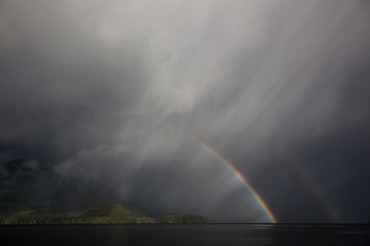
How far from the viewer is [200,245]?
15788 cm

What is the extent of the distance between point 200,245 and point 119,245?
42.9 meters

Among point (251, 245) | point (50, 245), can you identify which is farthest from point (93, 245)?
point (251, 245)

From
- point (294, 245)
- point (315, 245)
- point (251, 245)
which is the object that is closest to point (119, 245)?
point (251, 245)

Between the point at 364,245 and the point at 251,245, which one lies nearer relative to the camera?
the point at 364,245

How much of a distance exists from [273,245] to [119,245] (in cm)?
8368

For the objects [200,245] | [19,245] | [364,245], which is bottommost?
[364,245]

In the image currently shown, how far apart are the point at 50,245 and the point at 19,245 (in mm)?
14580

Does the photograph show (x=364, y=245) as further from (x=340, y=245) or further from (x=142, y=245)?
(x=142, y=245)

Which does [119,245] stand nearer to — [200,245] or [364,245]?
[200,245]

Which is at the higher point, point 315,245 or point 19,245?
point 19,245

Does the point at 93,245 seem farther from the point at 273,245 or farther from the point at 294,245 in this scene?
the point at 294,245

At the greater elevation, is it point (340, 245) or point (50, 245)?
point (50, 245)

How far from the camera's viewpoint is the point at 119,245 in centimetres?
A: 15150

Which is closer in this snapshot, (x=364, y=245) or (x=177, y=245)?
(x=364, y=245)
